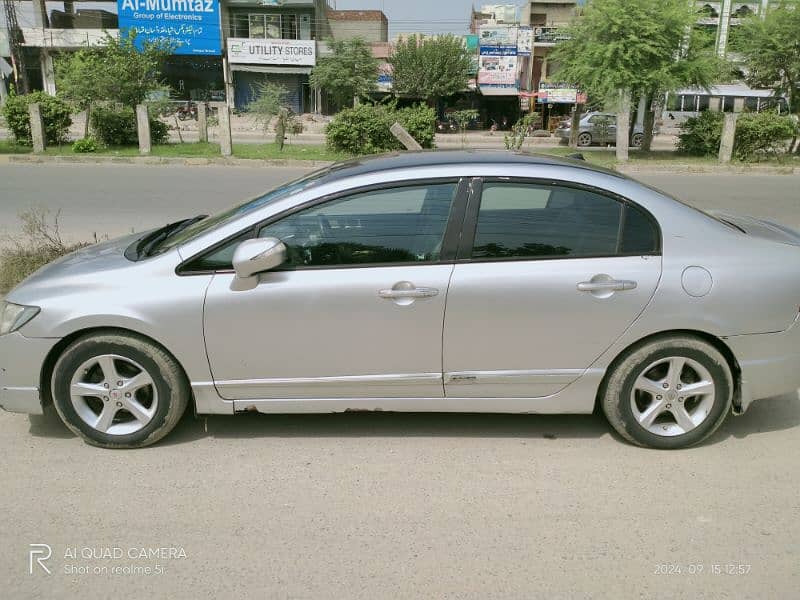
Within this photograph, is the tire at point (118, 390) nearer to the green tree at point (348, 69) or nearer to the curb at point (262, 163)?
the curb at point (262, 163)

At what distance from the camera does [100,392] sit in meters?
3.79

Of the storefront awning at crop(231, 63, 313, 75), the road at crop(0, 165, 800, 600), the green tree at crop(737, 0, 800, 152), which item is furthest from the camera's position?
the storefront awning at crop(231, 63, 313, 75)

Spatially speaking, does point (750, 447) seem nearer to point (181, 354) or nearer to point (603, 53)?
point (181, 354)

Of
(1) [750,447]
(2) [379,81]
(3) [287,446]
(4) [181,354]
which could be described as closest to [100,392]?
(4) [181,354]

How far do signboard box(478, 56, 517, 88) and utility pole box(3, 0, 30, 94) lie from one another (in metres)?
29.2

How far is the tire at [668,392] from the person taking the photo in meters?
3.76

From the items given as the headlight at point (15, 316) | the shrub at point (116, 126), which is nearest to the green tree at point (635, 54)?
the shrub at point (116, 126)

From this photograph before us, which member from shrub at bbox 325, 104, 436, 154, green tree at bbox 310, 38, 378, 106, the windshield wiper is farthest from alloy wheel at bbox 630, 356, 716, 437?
green tree at bbox 310, 38, 378, 106

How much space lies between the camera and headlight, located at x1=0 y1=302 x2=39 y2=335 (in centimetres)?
372

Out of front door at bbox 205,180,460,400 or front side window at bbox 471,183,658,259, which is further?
front side window at bbox 471,183,658,259

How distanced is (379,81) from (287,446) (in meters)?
44.1

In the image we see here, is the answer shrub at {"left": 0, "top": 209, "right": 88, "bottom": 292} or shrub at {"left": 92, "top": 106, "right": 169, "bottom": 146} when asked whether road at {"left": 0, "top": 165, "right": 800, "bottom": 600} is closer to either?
shrub at {"left": 0, "top": 209, "right": 88, "bottom": 292}

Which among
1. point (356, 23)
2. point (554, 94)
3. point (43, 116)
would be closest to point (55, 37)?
point (356, 23)

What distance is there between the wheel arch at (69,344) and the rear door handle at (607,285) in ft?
7.05
